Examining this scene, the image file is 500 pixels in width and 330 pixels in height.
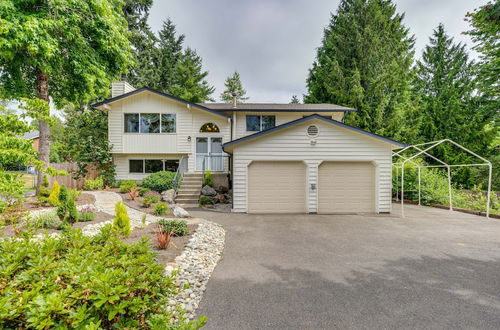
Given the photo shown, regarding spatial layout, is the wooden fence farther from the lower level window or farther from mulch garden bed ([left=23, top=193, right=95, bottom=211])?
mulch garden bed ([left=23, top=193, right=95, bottom=211])

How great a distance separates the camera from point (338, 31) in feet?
69.6

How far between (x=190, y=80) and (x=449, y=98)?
83.3ft

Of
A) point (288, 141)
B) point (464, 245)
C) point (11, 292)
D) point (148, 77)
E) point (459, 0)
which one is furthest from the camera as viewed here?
point (148, 77)

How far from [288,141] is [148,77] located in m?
19.5

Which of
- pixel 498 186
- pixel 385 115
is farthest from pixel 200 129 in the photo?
pixel 498 186

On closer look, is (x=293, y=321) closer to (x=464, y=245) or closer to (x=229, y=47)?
(x=464, y=245)

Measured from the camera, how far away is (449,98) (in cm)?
1925

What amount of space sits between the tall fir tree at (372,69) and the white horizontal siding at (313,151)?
942cm

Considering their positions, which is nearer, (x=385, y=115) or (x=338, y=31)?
(x=385, y=115)

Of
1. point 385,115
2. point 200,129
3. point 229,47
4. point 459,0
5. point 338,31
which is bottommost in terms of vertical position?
point 200,129

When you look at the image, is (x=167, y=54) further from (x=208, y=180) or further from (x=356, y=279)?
(x=356, y=279)

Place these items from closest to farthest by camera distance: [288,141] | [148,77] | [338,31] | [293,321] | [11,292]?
[11,292] → [293,321] → [288,141] → [338,31] → [148,77]

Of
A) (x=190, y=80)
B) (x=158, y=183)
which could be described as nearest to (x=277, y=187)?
(x=158, y=183)

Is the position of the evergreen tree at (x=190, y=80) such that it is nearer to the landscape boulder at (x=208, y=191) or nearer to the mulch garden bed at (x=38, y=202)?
the landscape boulder at (x=208, y=191)
